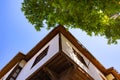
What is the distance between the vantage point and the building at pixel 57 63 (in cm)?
1031

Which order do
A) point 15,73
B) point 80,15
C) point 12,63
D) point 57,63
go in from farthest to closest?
point 12,63, point 15,73, point 80,15, point 57,63

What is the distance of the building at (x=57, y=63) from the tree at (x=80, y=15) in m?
1.25

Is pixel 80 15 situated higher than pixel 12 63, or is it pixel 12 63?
pixel 12 63

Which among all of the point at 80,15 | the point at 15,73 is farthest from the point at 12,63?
the point at 80,15

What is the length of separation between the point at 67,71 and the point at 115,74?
25.5ft

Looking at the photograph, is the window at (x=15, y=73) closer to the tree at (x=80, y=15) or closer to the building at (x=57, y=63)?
the building at (x=57, y=63)

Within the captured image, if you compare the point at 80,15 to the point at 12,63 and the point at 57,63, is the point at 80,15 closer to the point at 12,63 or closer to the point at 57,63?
the point at 57,63

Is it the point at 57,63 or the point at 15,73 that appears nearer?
the point at 57,63

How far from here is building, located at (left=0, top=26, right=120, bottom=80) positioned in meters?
10.3

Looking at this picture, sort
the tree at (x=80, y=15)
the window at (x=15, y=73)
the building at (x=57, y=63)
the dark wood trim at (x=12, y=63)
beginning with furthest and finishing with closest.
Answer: the dark wood trim at (x=12, y=63) → the window at (x=15, y=73) → the tree at (x=80, y=15) → the building at (x=57, y=63)

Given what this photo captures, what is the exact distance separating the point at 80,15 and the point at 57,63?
295 centimetres

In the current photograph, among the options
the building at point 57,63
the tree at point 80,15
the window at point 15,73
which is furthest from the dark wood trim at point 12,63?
the tree at point 80,15

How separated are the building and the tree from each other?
1252 millimetres

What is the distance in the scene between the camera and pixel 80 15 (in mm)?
11859
